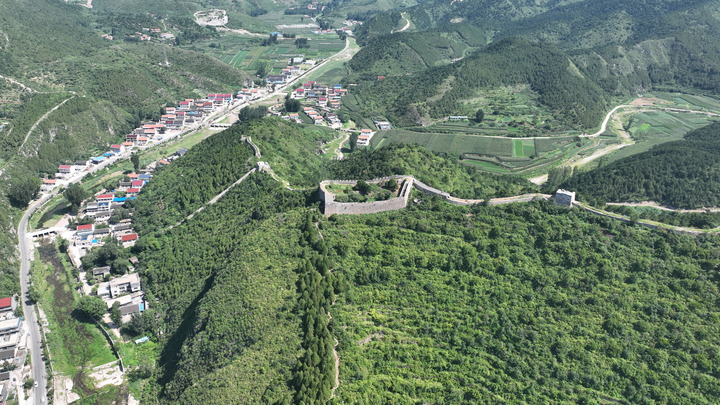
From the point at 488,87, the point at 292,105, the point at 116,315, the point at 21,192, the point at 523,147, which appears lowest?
the point at 116,315

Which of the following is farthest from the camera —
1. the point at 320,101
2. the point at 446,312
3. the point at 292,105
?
the point at 320,101

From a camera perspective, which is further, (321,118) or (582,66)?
(582,66)

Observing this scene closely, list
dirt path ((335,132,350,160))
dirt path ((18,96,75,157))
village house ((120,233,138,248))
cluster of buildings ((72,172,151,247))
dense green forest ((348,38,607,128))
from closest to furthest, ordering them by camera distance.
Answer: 1. village house ((120,233,138,248))
2. cluster of buildings ((72,172,151,247))
3. dirt path ((18,96,75,157))
4. dirt path ((335,132,350,160))
5. dense green forest ((348,38,607,128))

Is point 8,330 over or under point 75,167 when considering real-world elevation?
under

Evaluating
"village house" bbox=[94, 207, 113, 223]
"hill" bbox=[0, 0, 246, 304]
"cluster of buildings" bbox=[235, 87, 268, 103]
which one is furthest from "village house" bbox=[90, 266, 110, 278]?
"cluster of buildings" bbox=[235, 87, 268, 103]

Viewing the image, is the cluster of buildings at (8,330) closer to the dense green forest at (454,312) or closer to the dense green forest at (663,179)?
the dense green forest at (454,312)

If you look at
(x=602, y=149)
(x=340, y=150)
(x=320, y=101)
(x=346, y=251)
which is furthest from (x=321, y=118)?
(x=346, y=251)

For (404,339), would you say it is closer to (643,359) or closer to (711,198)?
(643,359)

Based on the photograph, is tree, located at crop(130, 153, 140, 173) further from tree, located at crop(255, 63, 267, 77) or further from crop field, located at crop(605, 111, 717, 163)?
crop field, located at crop(605, 111, 717, 163)

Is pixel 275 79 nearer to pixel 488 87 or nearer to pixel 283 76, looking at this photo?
pixel 283 76
